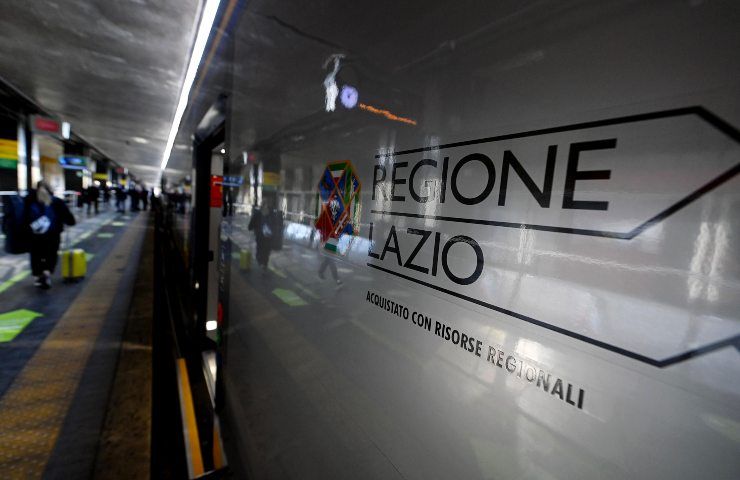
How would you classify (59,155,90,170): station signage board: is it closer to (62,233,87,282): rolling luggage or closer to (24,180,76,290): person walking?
(62,233,87,282): rolling luggage

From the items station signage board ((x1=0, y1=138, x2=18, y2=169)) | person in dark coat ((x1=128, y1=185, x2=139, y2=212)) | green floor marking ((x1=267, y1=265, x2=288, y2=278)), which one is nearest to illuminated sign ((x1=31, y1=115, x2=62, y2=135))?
station signage board ((x1=0, y1=138, x2=18, y2=169))

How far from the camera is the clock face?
1015 mm

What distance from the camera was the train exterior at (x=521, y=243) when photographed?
407 millimetres

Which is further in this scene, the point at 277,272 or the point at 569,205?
the point at 277,272

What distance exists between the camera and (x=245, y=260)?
1754mm

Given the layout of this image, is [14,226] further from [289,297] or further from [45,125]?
[45,125]

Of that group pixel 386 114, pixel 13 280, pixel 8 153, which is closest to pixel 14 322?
pixel 13 280

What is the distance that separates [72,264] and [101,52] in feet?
11.8

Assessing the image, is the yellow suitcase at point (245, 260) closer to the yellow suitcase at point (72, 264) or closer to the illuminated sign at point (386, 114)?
the illuminated sign at point (386, 114)

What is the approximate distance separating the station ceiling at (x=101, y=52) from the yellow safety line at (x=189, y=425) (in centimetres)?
303

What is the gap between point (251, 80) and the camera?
1646mm

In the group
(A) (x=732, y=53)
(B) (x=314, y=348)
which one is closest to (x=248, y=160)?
(B) (x=314, y=348)

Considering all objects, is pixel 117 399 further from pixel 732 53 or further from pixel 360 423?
pixel 732 53

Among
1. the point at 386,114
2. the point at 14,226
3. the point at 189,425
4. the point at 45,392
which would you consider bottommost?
the point at 189,425
